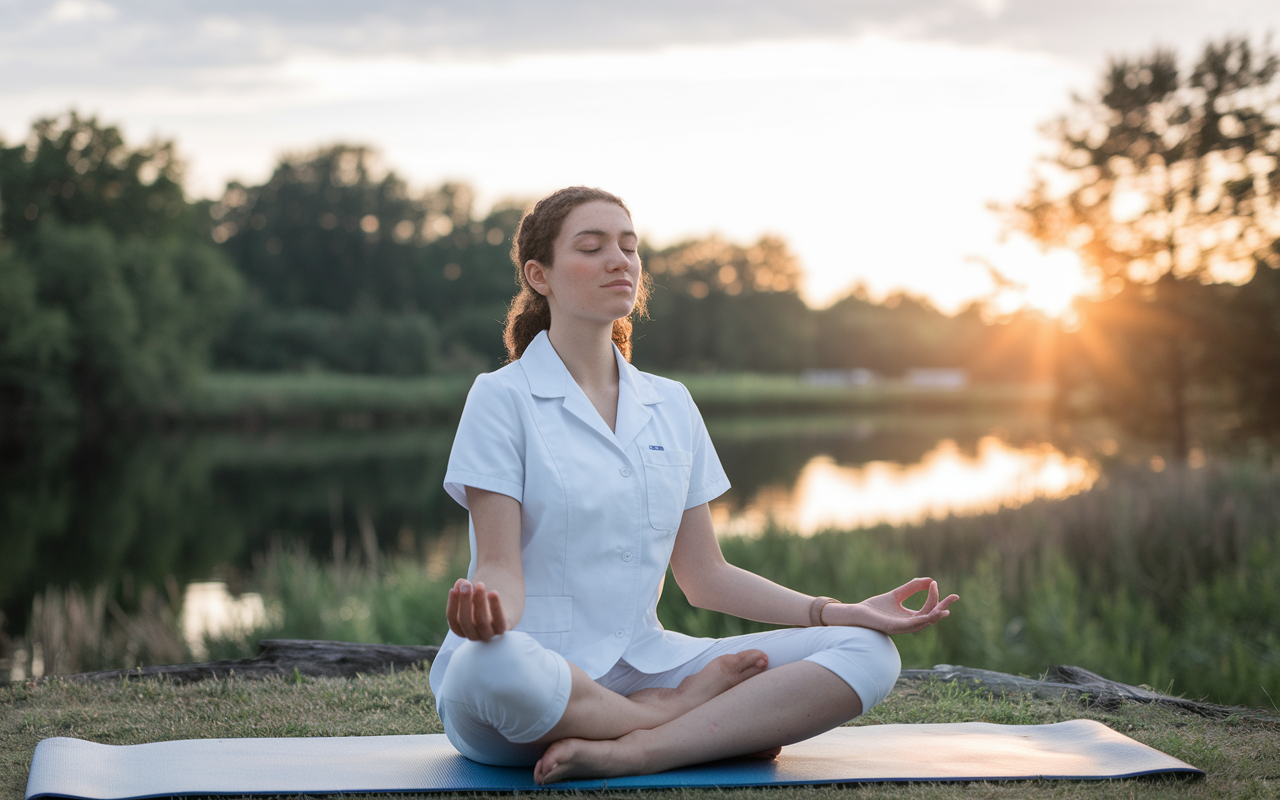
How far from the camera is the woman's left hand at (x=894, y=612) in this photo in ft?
8.20

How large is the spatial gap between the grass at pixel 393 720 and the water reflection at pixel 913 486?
6450 mm

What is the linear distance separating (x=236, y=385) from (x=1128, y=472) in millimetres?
28543

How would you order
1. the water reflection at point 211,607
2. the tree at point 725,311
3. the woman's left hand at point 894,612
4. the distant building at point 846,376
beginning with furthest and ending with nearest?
the distant building at point 846,376, the tree at point 725,311, the water reflection at point 211,607, the woman's left hand at point 894,612

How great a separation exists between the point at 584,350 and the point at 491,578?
26.1 inches

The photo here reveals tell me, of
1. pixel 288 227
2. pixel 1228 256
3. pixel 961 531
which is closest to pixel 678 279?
pixel 288 227

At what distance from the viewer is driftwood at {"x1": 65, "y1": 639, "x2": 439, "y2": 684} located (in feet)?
12.6

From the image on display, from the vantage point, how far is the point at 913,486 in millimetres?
22109

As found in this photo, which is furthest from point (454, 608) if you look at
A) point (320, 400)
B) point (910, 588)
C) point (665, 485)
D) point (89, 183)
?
point (89, 183)

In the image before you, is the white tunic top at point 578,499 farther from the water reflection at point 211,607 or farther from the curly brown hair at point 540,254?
the water reflection at point 211,607

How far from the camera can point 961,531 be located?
8617mm

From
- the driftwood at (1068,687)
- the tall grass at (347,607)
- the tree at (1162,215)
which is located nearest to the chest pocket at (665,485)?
the driftwood at (1068,687)

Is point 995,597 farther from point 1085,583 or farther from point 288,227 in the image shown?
point 288,227

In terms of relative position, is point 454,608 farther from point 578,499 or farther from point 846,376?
point 846,376

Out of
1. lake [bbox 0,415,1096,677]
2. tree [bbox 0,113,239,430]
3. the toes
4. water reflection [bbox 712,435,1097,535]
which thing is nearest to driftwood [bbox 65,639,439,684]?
the toes
